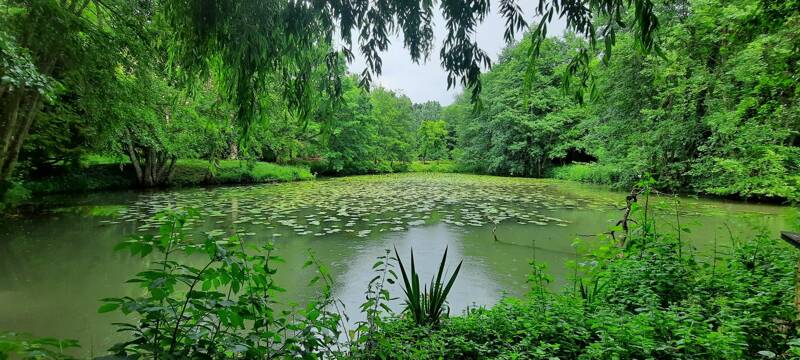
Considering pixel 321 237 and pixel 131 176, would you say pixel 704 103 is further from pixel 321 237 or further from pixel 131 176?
pixel 131 176

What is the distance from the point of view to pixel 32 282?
3.86 meters

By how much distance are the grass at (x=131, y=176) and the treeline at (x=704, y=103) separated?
415 inches

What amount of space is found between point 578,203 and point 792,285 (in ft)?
27.0

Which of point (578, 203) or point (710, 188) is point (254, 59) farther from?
point (710, 188)

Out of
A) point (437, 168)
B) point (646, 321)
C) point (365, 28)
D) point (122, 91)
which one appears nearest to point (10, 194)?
point (122, 91)

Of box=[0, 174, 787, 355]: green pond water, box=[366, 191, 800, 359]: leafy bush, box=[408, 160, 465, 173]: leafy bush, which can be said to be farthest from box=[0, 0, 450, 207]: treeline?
box=[408, 160, 465, 173]: leafy bush

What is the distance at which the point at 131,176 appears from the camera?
1346 cm

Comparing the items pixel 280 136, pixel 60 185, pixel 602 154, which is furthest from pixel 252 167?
pixel 602 154

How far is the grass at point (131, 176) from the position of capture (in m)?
11.2

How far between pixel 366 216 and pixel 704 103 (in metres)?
9.45

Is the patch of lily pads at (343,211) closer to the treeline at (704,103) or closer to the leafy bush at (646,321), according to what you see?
the treeline at (704,103)

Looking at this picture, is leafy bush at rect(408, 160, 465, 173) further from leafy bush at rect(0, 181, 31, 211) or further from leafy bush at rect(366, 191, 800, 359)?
leafy bush at rect(366, 191, 800, 359)

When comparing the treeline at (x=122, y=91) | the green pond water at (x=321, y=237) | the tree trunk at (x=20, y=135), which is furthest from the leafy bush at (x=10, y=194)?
the tree trunk at (x=20, y=135)

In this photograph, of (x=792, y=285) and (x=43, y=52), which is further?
(x=43, y=52)
